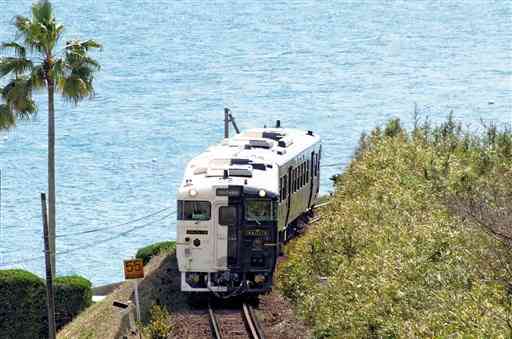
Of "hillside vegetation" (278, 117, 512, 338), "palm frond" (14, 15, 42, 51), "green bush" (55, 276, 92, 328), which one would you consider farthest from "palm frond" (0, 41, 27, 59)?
"hillside vegetation" (278, 117, 512, 338)

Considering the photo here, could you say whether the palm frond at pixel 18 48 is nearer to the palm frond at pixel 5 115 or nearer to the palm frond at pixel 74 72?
the palm frond at pixel 74 72

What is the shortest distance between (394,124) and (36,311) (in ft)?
55.5

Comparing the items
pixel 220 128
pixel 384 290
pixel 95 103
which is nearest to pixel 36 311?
pixel 384 290

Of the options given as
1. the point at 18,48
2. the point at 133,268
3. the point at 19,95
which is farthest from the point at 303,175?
the point at 133,268

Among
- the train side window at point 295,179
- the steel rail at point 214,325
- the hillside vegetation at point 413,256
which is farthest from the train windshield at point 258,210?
the train side window at point 295,179

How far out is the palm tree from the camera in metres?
44.6

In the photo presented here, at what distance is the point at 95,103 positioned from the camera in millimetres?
128375

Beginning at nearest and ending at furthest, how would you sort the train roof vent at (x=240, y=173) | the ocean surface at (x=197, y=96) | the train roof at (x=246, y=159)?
the train roof at (x=246, y=159) → the train roof vent at (x=240, y=173) → the ocean surface at (x=197, y=96)

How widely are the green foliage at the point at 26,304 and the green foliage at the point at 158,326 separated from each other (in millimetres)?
10414

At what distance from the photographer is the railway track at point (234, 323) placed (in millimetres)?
30547

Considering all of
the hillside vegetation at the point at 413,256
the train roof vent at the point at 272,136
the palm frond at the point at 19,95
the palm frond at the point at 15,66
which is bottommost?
the hillside vegetation at the point at 413,256

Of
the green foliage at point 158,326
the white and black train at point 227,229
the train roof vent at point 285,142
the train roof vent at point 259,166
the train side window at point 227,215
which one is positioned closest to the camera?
the green foliage at point 158,326

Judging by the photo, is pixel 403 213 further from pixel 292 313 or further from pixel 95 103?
pixel 95 103

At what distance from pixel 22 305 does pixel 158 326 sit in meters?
12.4
